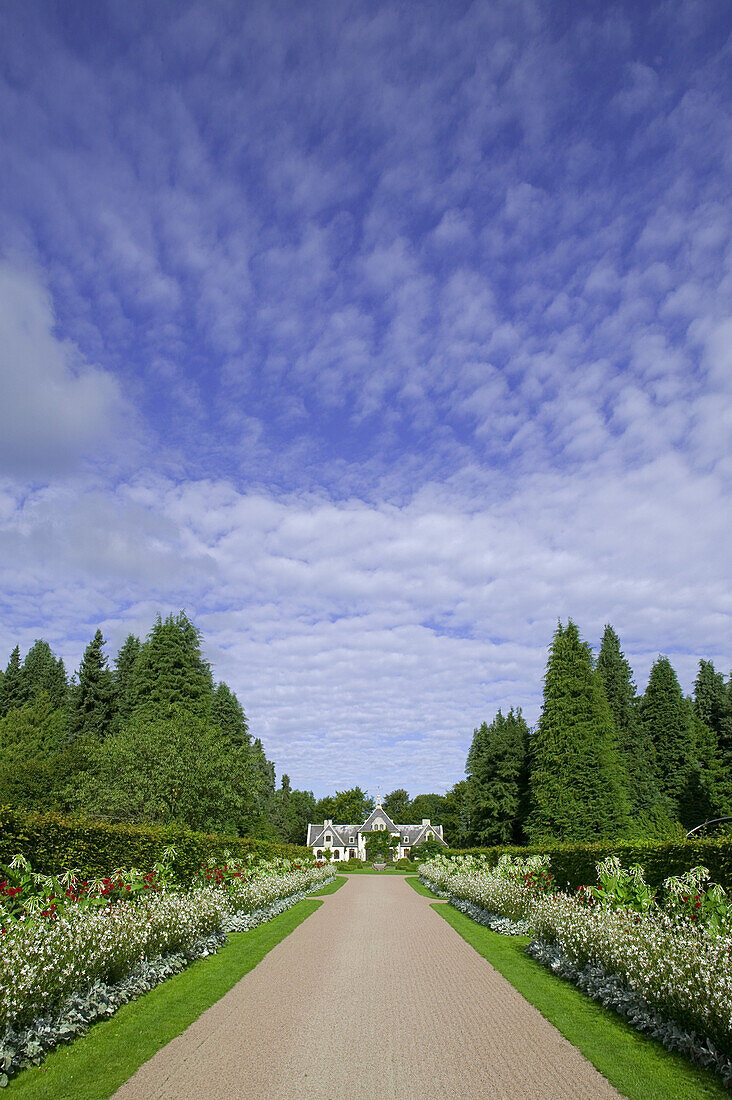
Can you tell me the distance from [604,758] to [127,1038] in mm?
31850

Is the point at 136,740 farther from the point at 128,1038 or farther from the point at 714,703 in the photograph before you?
the point at 714,703

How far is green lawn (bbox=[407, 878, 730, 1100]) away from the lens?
4727 millimetres

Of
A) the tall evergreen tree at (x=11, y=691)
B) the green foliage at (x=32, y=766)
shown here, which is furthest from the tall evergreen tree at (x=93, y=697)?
the tall evergreen tree at (x=11, y=691)

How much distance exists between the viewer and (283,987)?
8.05 metres

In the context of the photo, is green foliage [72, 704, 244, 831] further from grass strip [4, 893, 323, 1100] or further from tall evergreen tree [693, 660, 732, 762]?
tall evergreen tree [693, 660, 732, 762]

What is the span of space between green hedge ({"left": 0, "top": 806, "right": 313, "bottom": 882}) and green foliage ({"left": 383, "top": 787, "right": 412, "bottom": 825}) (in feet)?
320

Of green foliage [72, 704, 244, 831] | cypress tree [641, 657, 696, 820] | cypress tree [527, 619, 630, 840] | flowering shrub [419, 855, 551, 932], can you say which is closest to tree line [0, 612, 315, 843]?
green foliage [72, 704, 244, 831]

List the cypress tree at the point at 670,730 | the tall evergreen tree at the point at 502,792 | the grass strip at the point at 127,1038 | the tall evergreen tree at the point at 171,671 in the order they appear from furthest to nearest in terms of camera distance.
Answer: the cypress tree at the point at 670,730
the tall evergreen tree at the point at 502,792
the tall evergreen tree at the point at 171,671
the grass strip at the point at 127,1038

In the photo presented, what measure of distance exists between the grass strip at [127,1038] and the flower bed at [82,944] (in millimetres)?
144

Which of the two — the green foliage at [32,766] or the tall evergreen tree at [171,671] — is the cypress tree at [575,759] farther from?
the green foliage at [32,766]

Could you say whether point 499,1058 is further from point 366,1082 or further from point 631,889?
point 631,889

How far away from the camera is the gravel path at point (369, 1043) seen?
15.7ft

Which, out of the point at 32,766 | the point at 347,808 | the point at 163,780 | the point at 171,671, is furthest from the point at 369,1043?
the point at 347,808

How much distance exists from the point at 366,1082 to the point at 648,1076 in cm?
216
